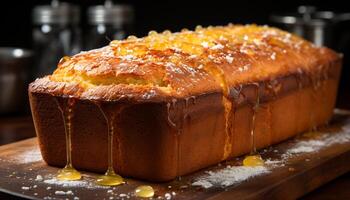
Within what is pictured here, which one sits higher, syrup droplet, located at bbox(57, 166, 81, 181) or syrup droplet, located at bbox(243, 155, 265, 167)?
syrup droplet, located at bbox(57, 166, 81, 181)

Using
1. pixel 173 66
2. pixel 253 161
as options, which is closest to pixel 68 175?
pixel 173 66

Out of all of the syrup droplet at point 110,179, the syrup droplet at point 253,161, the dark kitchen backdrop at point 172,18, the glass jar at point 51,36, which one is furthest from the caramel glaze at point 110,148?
the glass jar at point 51,36

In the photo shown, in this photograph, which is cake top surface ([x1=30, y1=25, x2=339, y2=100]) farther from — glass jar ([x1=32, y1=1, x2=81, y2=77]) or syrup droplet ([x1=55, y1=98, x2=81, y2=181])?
glass jar ([x1=32, y1=1, x2=81, y2=77])

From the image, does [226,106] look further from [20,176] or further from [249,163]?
[20,176]

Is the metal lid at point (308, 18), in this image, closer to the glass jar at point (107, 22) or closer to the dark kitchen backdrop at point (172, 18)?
the dark kitchen backdrop at point (172, 18)

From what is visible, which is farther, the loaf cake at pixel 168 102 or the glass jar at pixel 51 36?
the glass jar at pixel 51 36

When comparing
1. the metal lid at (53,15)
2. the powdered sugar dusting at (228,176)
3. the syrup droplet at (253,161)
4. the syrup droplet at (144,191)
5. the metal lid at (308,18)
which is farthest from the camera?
the metal lid at (53,15)

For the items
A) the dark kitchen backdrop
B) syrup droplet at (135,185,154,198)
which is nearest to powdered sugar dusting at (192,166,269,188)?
syrup droplet at (135,185,154,198)
